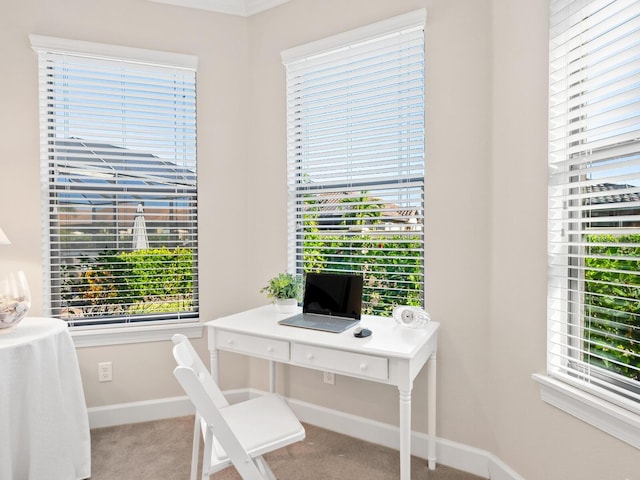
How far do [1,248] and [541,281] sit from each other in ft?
9.82

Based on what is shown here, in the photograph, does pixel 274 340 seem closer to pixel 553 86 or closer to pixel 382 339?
pixel 382 339

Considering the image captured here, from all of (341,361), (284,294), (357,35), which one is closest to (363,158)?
(357,35)

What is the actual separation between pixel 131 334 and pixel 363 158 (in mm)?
1928

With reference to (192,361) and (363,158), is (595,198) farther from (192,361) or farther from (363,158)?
(192,361)

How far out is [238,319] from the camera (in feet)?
7.54

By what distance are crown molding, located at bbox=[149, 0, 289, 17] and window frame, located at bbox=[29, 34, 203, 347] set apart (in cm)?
35

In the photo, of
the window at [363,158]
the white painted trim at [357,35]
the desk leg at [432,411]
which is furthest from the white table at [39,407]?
the white painted trim at [357,35]

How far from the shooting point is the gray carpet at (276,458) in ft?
6.72

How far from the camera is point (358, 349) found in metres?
1.76

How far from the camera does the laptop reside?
2178 millimetres

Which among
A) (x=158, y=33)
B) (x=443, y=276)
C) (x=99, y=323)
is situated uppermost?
(x=158, y=33)

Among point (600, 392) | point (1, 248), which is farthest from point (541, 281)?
point (1, 248)

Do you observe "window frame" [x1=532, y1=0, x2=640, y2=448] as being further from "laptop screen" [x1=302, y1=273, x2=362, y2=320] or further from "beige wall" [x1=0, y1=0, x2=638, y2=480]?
"laptop screen" [x1=302, y1=273, x2=362, y2=320]

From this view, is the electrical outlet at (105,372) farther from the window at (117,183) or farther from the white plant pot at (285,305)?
the white plant pot at (285,305)
